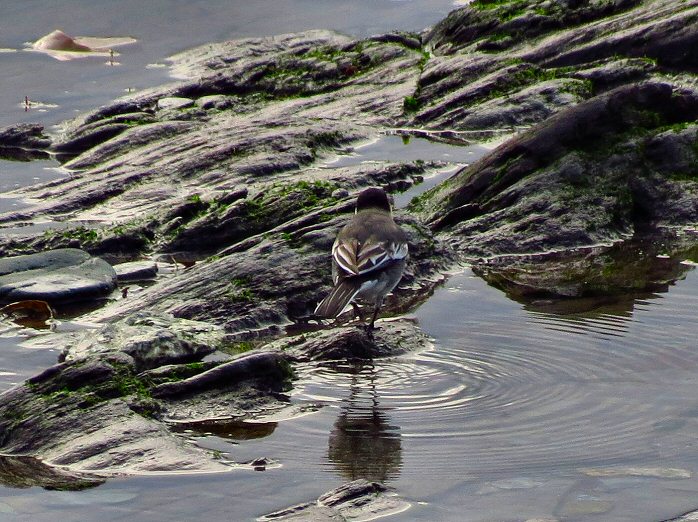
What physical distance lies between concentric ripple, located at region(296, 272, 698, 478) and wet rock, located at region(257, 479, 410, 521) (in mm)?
345

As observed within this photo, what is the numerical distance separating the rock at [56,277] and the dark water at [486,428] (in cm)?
82

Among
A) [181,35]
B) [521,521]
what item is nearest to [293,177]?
[521,521]

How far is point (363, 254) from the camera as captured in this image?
31.7 feet

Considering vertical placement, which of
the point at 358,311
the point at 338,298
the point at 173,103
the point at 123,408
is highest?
the point at 173,103

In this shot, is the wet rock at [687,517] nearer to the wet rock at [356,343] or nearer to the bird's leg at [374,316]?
the wet rock at [356,343]

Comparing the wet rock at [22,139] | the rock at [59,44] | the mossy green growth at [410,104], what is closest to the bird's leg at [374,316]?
the mossy green growth at [410,104]

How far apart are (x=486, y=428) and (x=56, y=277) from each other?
205 inches

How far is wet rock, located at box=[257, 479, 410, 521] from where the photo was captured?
20.8 ft

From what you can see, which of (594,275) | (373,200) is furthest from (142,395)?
(594,275)

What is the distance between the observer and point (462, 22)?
62.7ft

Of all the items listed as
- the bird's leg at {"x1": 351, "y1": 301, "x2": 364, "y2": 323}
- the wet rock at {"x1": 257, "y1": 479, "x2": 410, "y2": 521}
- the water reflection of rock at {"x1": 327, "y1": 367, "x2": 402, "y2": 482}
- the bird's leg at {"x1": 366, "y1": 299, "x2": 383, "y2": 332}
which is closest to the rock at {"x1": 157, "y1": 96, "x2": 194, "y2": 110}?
the bird's leg at {"x1": 351, "y1": 301, "x2": 364, "y2": 323}

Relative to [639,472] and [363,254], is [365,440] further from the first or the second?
[363,254]

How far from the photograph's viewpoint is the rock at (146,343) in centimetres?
848

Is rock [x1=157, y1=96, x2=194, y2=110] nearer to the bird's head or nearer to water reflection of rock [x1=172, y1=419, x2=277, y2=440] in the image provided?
the bird's head
